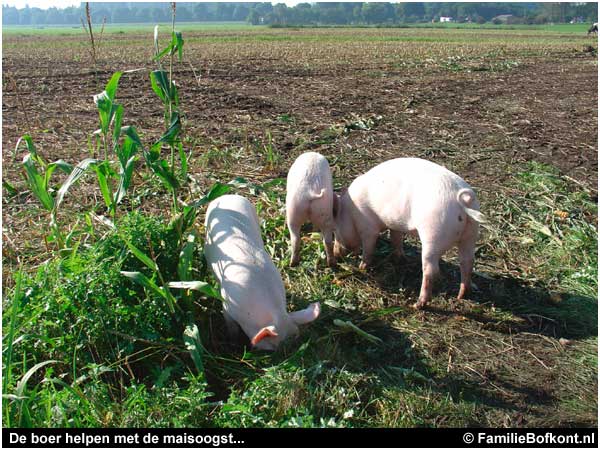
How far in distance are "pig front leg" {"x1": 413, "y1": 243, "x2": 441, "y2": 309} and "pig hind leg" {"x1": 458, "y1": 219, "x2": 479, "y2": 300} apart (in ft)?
0.72

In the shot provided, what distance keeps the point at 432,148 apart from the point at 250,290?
4.35m

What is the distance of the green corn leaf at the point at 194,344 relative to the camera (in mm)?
3234

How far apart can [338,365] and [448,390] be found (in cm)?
65

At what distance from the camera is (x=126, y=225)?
3.89 metres

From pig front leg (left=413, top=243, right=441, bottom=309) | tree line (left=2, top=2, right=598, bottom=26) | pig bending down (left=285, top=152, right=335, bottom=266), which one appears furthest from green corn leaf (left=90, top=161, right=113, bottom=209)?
tree line (left=2, top=2, right=598, bottom=26)

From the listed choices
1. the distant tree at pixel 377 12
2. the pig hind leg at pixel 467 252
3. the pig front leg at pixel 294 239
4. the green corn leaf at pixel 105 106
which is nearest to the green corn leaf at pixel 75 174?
the green corn leaf at pixel 105 106

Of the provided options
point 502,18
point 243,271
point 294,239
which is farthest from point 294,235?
point 502,18

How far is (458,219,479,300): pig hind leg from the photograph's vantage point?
4.03 m

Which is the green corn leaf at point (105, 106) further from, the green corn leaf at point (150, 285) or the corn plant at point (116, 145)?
the green corn leaf at point (150, 285)

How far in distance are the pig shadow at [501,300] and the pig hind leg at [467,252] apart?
0.33ft

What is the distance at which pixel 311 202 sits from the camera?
15.2 ft

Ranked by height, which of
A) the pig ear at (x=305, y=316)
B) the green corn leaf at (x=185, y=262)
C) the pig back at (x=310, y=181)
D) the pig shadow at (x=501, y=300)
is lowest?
the pig shadow at (x=501, y=300)
